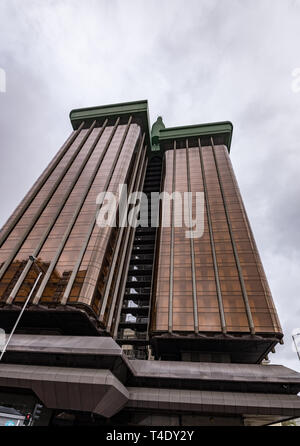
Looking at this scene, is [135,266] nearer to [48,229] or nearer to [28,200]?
[48,229]

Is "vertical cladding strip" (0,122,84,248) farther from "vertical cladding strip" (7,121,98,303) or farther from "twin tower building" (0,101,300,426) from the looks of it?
"vertical cladding strip" (7,121,98,303)

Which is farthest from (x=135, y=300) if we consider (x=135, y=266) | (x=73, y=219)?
(x=73, y=219)

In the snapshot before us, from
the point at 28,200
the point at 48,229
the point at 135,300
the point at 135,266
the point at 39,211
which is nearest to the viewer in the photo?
the point at 48,229

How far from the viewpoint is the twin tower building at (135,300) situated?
1131 inches

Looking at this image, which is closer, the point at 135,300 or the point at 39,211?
the point at 39,211

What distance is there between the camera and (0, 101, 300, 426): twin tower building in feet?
94.2

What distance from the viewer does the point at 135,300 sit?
61.0m

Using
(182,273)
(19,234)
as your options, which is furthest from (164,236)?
(19,234)

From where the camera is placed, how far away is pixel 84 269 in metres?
43.6

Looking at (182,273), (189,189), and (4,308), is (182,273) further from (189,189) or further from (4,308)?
(4,308)

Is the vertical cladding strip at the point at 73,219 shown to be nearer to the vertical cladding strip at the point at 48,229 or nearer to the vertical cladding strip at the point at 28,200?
the vertical cladding strip at the point at 48,229

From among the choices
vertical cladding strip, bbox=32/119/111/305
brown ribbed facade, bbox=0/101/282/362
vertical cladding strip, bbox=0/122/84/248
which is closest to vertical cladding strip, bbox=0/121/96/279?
brown ribbed facade, bbox=0/101/282/362
